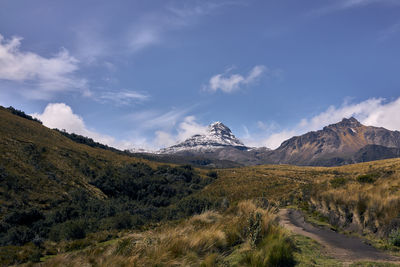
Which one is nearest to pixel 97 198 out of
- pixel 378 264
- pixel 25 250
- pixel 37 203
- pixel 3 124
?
pixel 37 203

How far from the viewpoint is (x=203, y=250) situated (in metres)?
5.76

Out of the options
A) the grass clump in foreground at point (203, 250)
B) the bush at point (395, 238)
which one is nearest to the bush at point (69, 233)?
the grass clump in foreground at point (203, 250)

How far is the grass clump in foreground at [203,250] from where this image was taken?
188 inches

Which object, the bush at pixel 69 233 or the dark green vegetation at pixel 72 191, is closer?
the bush at pixel 69 233

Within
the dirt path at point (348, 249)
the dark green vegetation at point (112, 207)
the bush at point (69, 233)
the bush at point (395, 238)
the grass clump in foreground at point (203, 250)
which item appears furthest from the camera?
the dark green vegetation at point (112, 207)

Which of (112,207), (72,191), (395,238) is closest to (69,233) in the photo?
(112,207)

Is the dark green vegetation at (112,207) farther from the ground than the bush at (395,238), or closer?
closer

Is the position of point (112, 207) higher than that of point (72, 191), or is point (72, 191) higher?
point (72, 191)

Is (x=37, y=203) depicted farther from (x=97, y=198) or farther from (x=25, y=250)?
(x=25, y=250)

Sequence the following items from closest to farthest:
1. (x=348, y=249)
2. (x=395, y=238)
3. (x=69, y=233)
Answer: (x=348, y=249)
(x=395, y=238)
(x=69, y=233)

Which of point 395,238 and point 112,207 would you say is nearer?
point 395,238

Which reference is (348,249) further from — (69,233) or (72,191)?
(72,191)

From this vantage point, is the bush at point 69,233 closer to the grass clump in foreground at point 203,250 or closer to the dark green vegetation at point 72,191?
the dark green vegetation at point 72,191

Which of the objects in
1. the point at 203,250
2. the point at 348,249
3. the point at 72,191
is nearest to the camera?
the point at 203,250
